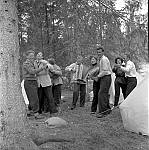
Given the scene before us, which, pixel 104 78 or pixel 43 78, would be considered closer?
pixel 104 78

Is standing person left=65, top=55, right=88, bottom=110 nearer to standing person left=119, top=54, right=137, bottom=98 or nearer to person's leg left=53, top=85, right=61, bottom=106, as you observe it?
person's leg left=53, top=85, right=61, bottom=106

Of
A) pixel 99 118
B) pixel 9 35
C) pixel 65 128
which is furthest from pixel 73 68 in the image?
pixel 9 35

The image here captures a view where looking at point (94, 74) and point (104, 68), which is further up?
point (104, 68)

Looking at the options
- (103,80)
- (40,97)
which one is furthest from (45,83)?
(103,80)

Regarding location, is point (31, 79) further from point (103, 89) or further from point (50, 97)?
point (103, 89)

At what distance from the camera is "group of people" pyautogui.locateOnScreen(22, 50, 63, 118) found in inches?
250

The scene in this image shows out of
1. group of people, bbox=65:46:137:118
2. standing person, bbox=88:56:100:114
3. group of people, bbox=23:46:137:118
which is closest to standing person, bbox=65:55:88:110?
group of people, bbox=23:46:137:118

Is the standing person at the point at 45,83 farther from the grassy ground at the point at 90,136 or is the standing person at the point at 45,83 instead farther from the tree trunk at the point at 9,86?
the tree trunk at the point at 9,86

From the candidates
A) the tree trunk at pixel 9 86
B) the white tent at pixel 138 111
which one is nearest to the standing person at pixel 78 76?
the white tent at pixel 138 111

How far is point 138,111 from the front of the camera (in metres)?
4.70

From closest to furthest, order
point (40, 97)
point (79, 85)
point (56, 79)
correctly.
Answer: point (40, 97) < point (56, 79) < point (79, 85)

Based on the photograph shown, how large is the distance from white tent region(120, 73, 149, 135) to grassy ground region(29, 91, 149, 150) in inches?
5.5

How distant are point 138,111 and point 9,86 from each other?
8.02 ft

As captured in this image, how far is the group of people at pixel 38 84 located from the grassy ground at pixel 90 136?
749mm
